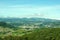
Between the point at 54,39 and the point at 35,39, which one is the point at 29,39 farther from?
the point at 54,39

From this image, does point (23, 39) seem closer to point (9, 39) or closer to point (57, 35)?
point (9, 39)

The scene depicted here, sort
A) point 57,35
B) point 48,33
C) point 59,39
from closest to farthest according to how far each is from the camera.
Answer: point 59,39 < point 57,35 < point 48,33

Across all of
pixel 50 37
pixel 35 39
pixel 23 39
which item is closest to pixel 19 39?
pixel 23 39

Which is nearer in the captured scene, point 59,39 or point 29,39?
point 59,39

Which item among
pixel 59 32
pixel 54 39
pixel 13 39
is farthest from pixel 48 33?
pixel 13 39

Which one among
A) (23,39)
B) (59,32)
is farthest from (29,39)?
(59,32)

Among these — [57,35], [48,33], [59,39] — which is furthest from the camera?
[48,33]

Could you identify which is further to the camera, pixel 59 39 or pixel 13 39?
pixel 13 39
